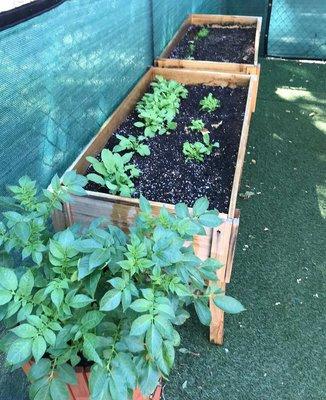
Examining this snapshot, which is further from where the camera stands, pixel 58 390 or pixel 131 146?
pixel 131 146

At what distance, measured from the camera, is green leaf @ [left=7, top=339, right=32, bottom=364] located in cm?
85

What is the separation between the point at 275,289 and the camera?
1997mm

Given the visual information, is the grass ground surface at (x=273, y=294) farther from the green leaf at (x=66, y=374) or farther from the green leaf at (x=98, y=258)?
the green leaf at (x=98, y=258)

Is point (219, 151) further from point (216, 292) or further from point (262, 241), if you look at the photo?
point (216, 292)

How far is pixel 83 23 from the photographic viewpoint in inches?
65.8

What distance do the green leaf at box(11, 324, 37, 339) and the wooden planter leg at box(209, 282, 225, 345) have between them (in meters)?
0.87

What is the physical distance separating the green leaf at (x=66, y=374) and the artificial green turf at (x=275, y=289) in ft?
2.52

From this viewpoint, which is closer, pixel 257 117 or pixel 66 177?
pixel 66 177

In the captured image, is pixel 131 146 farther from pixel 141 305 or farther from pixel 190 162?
pixel 141 305

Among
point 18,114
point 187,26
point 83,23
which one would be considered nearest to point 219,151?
point 83,23

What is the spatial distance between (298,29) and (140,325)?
4.39 m

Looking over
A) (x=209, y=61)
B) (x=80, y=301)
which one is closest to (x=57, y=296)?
(x=80, y=301)

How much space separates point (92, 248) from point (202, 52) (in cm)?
252

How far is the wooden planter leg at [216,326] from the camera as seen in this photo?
1628mm
